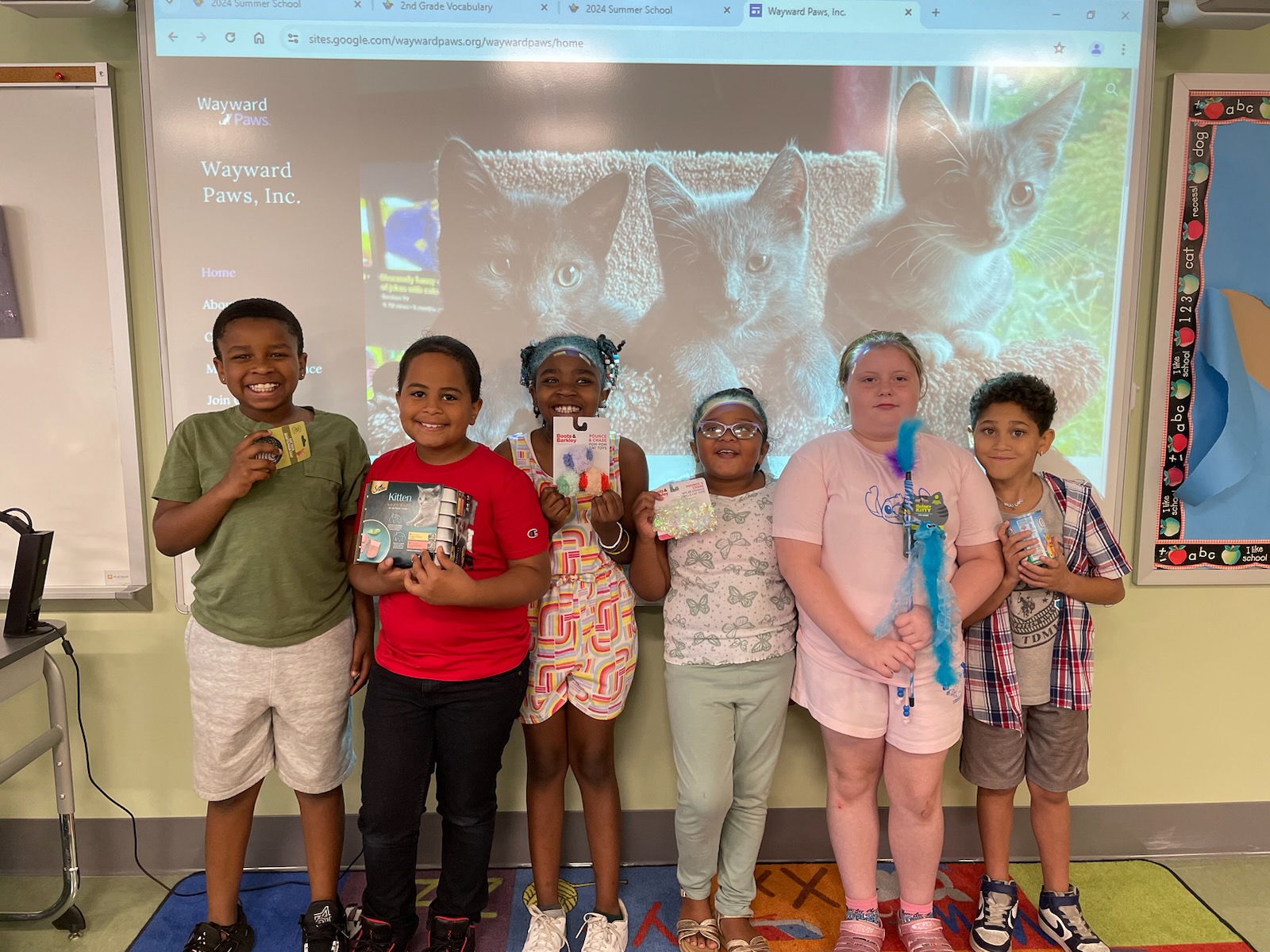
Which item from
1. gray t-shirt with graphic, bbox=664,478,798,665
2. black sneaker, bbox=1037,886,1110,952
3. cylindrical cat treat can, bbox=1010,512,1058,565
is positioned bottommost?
black sneaker, bbox=1037,886,1110,952

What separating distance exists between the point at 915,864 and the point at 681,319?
5.18ft

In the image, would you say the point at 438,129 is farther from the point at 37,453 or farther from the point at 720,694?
the point at 720,694

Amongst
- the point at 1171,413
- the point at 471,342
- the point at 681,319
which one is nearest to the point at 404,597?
the point at 471,342

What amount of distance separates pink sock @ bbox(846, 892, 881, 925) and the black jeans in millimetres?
950

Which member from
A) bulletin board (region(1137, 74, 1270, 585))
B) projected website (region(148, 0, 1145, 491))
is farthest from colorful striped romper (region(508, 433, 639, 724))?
bulletin board (region(1137, 74, 1270, 585))

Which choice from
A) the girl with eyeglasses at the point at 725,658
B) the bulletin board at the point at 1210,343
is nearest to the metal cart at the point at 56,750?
the girl with eyeglasses at the point at 725,658

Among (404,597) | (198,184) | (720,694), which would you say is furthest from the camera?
(198,184)

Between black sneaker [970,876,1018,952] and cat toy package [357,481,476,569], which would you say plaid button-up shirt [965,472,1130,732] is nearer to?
black sneaker [970,876,1018,952]

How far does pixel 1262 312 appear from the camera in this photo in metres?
2.19

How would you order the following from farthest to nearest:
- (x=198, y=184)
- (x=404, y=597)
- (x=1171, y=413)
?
(x=1171, y=413) → (x=198, y=184) → (x=404, y=597)

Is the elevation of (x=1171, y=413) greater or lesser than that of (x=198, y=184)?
lesser

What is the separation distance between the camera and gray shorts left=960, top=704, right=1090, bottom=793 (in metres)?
1.99

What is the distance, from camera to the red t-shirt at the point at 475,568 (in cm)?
171

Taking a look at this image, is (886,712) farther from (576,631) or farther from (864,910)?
(576,631)
